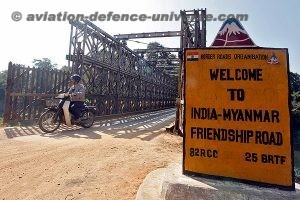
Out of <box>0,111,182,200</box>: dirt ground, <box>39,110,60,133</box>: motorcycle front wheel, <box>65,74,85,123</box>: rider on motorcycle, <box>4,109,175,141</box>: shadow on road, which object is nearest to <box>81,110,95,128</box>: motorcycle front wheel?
<box>4,109,175,141</box>: shadow on road

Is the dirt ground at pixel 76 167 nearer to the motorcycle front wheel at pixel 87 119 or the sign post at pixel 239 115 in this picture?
the sign post at pixel 239 115

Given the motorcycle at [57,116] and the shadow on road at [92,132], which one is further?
the motorcycle at [57,116]

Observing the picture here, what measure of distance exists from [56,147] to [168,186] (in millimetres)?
3720

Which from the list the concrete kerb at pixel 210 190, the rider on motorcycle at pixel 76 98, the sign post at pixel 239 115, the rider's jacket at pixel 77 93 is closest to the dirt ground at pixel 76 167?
the concrete kerb at pixel 210 190

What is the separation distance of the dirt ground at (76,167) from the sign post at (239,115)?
1.13 meters

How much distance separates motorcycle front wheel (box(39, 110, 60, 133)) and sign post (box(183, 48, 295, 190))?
20.0 feet

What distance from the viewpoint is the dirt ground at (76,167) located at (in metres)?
3.09

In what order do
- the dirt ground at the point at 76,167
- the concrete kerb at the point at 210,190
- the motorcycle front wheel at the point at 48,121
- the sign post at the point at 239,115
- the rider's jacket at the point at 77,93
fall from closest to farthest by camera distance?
1. the concrete kerb at the point at 210,190
2. the sign post at the point at 239,115
3. the dirt ground at the point at 76,167
4. the motorcycle front wheel at the point at 48,121
5. the rider's jacket at the point at 77,93

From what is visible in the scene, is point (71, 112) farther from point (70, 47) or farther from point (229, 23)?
point (229, 23)

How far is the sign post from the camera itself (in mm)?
2439

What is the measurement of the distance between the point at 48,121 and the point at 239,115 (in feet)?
22.0

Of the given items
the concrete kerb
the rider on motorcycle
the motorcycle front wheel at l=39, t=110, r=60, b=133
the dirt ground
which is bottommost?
the dirt ground

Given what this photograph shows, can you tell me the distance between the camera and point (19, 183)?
335cm

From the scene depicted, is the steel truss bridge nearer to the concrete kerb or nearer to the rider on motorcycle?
the rider on motorcycle
